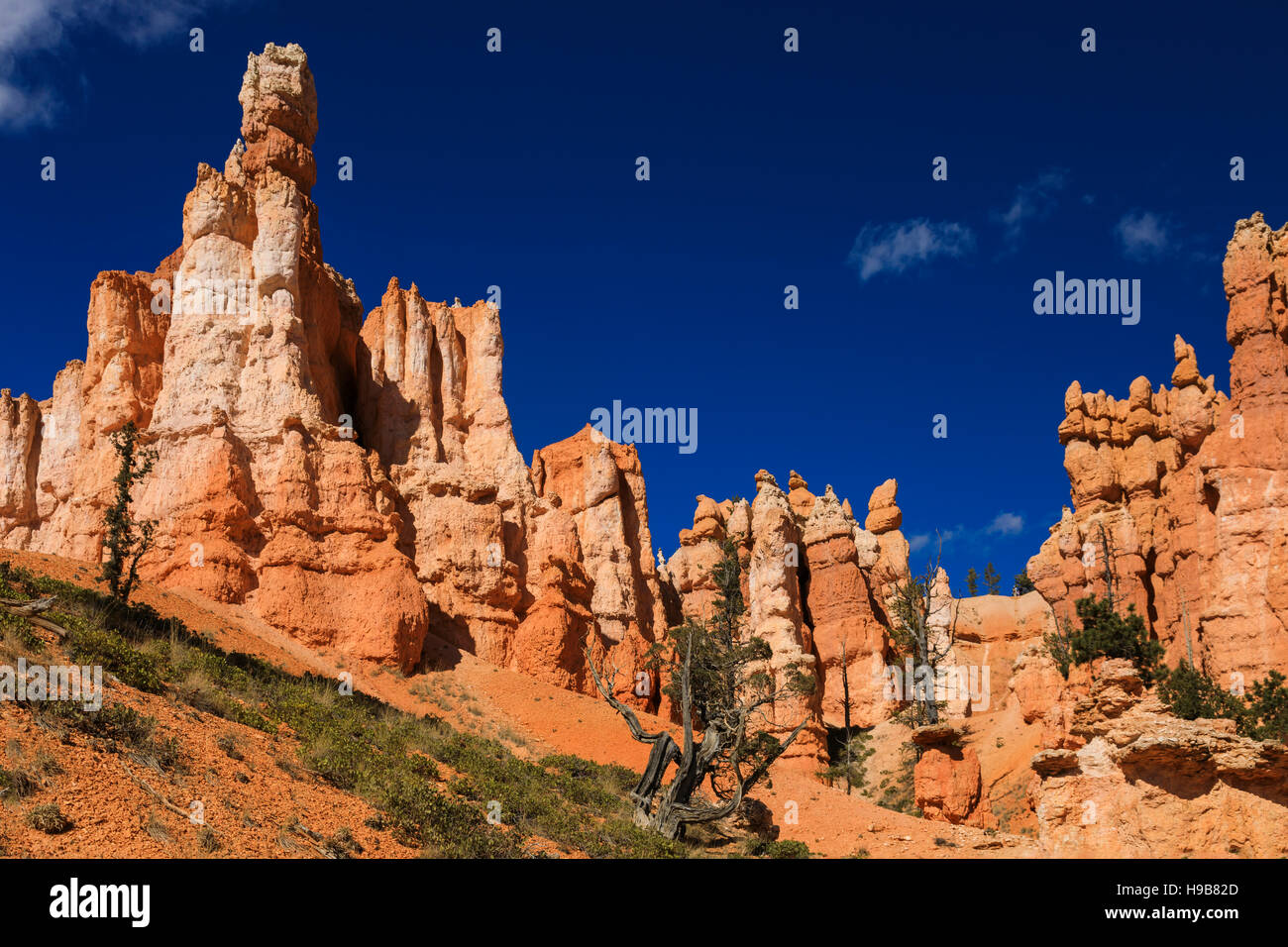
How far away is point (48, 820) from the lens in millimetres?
9781

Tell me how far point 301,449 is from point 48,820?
29.6m

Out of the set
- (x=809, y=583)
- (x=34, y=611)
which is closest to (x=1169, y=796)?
(x=34, y=611)

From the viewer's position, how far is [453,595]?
1642 inches

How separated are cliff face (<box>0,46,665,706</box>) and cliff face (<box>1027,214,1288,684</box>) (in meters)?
26.4

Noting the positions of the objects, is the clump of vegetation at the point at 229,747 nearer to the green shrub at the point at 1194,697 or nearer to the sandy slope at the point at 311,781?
the sandy slope at the point at 311,781

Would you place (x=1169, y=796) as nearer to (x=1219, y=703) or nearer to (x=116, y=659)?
(x=116, y=659)

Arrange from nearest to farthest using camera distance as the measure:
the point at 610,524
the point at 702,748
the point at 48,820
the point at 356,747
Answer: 1. the point at 48,820
2. the point at 356,747
3. the point at 702,748
4. the point at 610,524

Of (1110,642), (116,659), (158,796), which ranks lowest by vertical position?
(158,796)

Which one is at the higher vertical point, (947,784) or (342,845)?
(342,845)

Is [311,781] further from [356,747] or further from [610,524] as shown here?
[610,524]

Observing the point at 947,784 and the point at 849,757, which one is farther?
the point at 849,757

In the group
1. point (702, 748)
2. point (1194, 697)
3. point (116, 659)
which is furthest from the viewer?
point (1194, 697)

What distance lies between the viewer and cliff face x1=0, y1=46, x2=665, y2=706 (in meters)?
36.0
